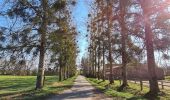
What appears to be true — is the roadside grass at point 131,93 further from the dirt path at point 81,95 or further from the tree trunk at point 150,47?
the dirt path at point 81,95

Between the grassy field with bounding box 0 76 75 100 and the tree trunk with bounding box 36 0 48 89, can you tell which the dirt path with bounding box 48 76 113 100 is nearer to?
the grassy field with bounding box 0 76 75 100

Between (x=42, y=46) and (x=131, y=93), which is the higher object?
(x=42, y=46)

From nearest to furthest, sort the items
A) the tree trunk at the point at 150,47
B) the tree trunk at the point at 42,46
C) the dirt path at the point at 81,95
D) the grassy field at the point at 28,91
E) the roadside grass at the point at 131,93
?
the roadside grass at the point at 131,93, the dirt path at the point at 81,95, the grassy field at the point at 28,91, the tree trunk at the point at 150,47, the tree trunk at the point at 42,46

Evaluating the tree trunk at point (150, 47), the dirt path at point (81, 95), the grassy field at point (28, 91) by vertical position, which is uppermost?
the tree trunk at point (150, 47)

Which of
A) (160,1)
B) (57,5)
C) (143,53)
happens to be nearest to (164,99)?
(143,53)

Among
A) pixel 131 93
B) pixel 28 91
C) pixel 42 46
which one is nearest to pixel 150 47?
pixel 131 93

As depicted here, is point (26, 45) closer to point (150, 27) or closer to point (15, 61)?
point (15, 61)

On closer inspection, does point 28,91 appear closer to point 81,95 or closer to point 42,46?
point 42,46

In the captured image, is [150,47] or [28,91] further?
[28,91]

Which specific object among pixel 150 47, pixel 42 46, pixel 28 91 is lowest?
pixel 28 91

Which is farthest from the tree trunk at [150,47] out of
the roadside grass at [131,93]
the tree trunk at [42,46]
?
the tree trunk at [42,46]

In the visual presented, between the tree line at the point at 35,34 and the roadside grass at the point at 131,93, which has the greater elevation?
the tree line at the point at 35,34

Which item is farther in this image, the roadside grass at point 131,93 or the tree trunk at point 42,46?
the tree trunk at point 42,46

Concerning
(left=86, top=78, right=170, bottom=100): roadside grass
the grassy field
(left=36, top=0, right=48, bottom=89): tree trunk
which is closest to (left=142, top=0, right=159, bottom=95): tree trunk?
(left=86, top=78, right=170, bottom=100): roadside grass
